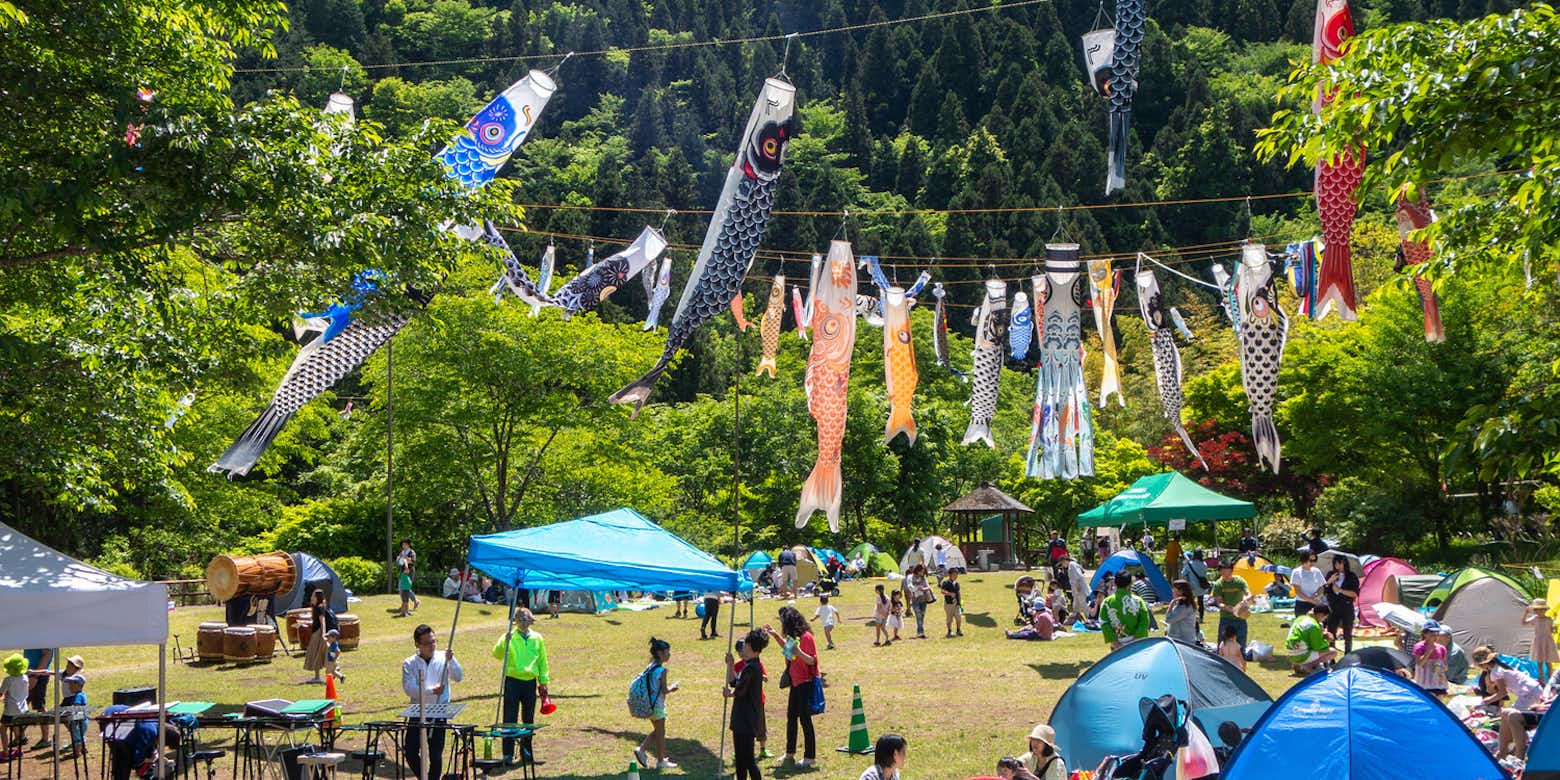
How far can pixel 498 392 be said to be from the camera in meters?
32.7

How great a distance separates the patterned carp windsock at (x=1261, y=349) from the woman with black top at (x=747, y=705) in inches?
487

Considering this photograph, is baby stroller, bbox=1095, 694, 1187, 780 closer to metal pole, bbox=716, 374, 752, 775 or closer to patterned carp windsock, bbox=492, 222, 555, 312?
patterned carp windsock, bbox=492, 222, 555, 312

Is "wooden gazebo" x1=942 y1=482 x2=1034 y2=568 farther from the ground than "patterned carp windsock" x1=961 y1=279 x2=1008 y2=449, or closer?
closer

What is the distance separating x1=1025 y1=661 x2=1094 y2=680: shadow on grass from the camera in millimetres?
16172

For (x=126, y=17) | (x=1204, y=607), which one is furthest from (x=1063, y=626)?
(x=126, y=17)

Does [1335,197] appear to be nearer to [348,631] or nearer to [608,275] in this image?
[608,275]

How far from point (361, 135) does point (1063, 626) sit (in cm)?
1504

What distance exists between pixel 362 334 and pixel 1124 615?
9245 millimetres

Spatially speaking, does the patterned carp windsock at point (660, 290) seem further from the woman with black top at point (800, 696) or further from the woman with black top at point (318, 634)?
the woman with black top at point (800, 696)

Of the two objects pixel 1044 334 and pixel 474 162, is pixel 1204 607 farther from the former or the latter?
pixel 474 162

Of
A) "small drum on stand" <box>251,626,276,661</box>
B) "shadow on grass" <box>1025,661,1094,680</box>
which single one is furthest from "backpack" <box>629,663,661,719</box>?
"small drum on stand" <box>251,626,276,661</box>

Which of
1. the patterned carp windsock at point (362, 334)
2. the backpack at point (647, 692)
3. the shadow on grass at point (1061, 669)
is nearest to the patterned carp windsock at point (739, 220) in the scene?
the patterned carp windsock at point (362, 334)

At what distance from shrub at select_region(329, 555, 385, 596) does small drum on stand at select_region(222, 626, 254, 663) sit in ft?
41.4

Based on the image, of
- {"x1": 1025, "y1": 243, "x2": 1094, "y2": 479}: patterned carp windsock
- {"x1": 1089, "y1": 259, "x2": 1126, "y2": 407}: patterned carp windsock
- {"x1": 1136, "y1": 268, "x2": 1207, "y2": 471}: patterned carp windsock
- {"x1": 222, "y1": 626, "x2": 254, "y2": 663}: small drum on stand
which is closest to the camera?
{"x1": 222, "y1": 626, "x2": 254, "y2": 663}: small drum on stand
